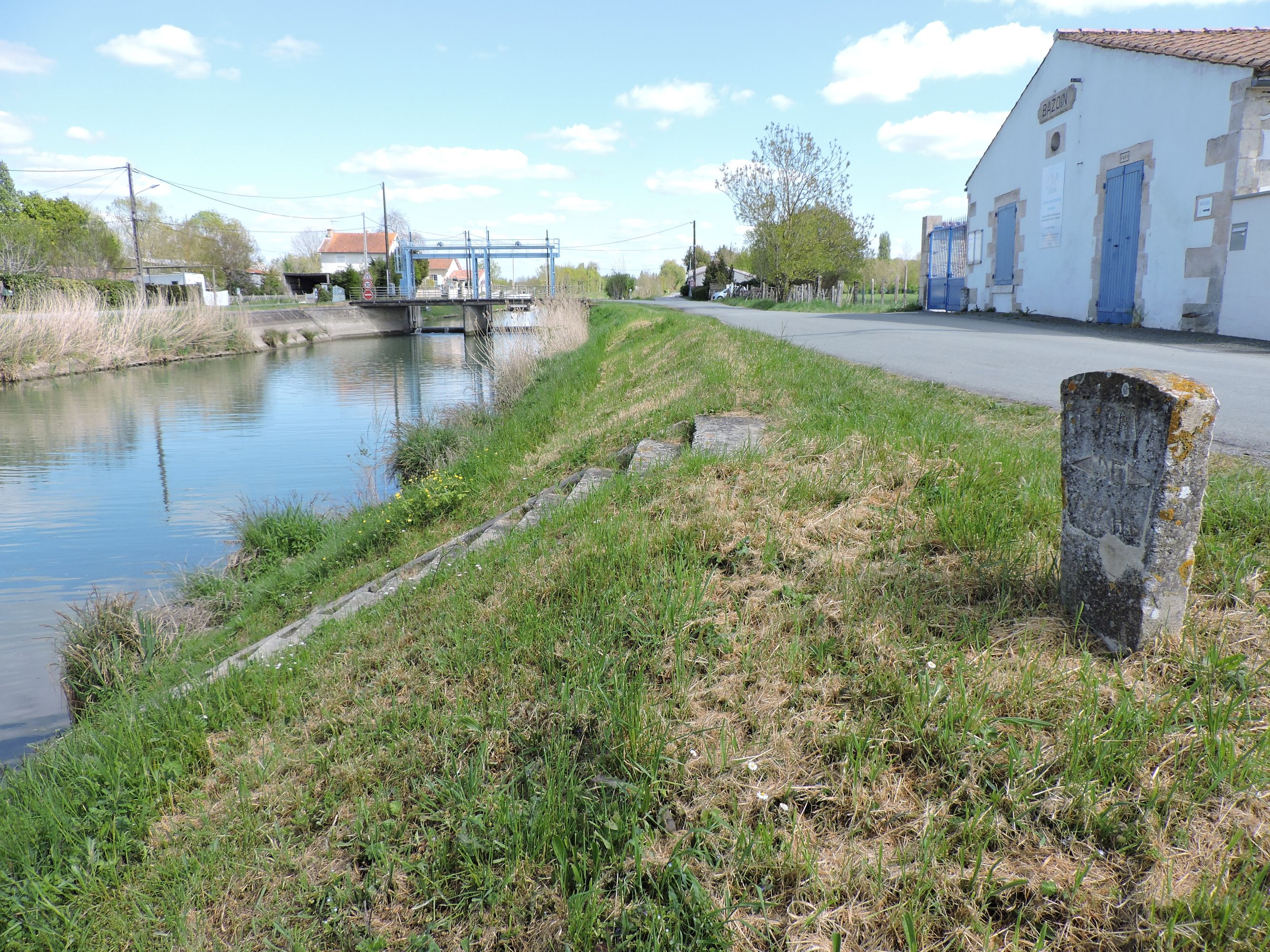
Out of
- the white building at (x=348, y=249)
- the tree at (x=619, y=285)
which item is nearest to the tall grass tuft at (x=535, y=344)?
the tree at (x=619, y=285)

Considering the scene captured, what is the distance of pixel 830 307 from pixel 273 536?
26312 mm

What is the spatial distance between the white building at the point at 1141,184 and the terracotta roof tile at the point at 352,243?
96273mm

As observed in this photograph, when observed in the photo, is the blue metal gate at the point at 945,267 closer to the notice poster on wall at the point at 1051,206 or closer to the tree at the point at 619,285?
the notice poster on wall at the point at 1051,206

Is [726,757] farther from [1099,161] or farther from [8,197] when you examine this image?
[8,197]

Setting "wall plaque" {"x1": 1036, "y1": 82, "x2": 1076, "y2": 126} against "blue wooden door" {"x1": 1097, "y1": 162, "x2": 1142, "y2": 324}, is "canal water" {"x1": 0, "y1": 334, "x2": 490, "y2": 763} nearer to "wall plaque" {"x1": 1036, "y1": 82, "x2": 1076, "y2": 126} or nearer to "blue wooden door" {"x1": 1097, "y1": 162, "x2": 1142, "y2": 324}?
"blue wooden door" {"x1": 1097, "y1": 162, "x2": 1142, "y2": 324}

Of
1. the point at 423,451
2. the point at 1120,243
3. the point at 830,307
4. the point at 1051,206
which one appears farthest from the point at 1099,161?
the point at 423,451

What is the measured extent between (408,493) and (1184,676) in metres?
7.98

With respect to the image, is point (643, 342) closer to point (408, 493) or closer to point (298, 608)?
point (408, 493)

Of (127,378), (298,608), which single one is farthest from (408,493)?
(127,378)

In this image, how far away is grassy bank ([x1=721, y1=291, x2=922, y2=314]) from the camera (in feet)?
90.1

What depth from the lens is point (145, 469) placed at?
13.7 meters

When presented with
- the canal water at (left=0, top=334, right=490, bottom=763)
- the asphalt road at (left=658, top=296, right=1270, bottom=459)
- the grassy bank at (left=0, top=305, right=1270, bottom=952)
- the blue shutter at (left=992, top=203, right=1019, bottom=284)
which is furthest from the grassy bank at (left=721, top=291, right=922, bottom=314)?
the grassy bank at (left=0, top=305, right=1270, bottom=952)

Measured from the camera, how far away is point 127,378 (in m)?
25.0

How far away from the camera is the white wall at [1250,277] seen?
12.4 meters
